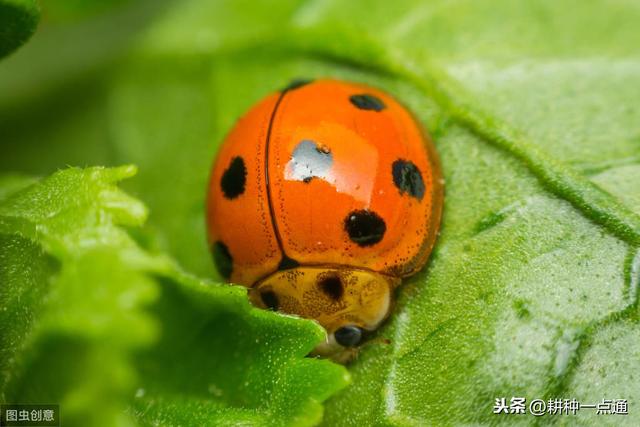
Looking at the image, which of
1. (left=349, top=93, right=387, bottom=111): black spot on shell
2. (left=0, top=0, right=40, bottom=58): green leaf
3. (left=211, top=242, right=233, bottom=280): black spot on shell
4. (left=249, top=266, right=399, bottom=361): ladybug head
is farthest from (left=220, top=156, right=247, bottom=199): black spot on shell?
(left=0, top=0, right=40, bottom=58): green leaf

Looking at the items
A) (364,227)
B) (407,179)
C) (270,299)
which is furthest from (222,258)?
(407,179)

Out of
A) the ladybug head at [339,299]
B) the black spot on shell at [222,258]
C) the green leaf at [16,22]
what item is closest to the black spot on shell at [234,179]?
the black spot on shell at [222,258]

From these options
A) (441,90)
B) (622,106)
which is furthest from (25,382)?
(622,106)

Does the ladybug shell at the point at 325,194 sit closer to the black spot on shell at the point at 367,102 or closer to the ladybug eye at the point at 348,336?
the black spot on shell at the point at 367,102

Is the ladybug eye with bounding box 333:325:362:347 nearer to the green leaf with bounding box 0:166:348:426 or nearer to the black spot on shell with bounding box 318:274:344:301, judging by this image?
the black spot on shell with bounding box 318:274:344:301

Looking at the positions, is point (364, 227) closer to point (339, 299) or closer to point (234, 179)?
point (339, 299)

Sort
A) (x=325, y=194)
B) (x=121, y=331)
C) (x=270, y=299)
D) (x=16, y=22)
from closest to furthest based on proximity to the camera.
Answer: (x=121, y=331)
(x=16, y=22)
(x=325, y=194)
(x=270, y=299)
